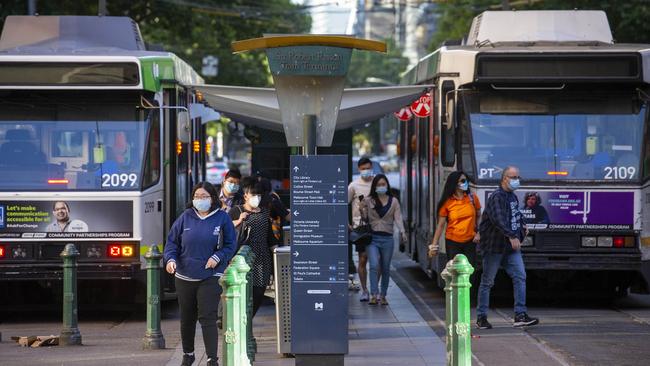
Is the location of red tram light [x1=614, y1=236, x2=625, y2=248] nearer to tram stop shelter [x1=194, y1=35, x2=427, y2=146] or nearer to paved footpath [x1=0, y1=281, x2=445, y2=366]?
paved footpath [x1=0, y1=281, x2=445, y2=366]

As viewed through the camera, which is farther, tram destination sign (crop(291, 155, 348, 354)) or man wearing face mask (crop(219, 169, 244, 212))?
man wearing face mask (crop(219, 169, 244, 212))

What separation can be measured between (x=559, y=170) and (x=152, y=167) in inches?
189

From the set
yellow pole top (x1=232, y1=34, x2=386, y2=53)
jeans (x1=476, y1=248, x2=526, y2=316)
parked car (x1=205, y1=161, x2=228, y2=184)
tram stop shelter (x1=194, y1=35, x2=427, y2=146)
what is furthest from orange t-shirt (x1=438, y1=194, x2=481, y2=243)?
parked car (x1=205, y1=161, x2=228, y2=184)

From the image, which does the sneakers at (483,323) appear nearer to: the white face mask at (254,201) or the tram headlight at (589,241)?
the tram headlight at (589,241)

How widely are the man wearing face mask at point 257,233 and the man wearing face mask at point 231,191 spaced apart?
1.77 meters

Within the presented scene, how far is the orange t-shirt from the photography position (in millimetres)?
14883

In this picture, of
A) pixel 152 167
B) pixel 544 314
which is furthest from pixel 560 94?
pixel 152 167

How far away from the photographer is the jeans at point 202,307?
1084 centimetres

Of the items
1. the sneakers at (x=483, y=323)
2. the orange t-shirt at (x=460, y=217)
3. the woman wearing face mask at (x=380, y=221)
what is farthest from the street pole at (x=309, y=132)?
the woman wearing face mask at (x=380, y=221)

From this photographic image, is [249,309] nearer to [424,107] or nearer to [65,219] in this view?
[65,219]

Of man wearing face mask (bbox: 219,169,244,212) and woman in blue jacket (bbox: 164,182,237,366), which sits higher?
man wearing face mask (bbox: 219,169,244,212)

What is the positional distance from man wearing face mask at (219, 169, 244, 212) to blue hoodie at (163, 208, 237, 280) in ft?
10.7

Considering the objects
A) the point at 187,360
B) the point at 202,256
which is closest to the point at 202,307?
the point at 202,256

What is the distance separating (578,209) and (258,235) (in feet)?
16.2
